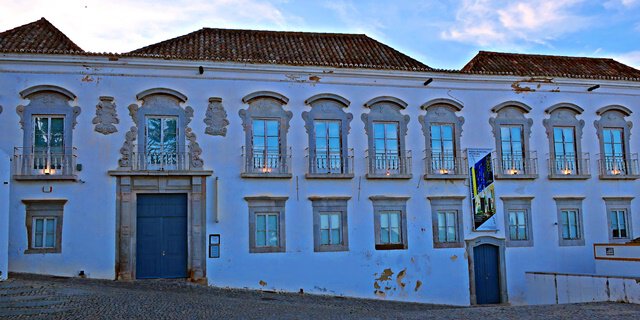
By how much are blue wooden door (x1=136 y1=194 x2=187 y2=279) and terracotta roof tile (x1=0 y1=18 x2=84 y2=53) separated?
451 centimetres

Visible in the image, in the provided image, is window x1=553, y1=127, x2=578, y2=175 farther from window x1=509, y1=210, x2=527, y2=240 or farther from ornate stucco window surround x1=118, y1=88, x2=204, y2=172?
ornate stucco window surround x1=118, y1=88, x2=204, y2=172

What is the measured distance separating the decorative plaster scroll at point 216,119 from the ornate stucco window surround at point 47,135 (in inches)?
132

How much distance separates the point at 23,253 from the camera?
629 inches

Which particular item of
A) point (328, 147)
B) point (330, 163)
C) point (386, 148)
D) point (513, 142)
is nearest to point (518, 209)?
point (513, 142)

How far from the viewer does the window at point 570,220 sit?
19438 millimetres

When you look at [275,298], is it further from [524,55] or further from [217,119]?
[524,55]

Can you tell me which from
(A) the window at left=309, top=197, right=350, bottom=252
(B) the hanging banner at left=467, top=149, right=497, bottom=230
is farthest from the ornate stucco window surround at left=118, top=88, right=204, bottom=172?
(B) the hanging banner at left=467, top=149, right=497, bottom=230

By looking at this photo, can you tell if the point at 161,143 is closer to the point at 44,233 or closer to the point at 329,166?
the point at 44,233

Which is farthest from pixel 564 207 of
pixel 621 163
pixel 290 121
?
pixel 290 121

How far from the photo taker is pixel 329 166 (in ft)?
59.2

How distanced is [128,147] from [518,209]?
1121 centimetres

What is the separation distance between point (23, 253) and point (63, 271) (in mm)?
1039

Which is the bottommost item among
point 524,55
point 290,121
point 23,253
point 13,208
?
point 23,253

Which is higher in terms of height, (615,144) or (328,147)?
(615,144)
